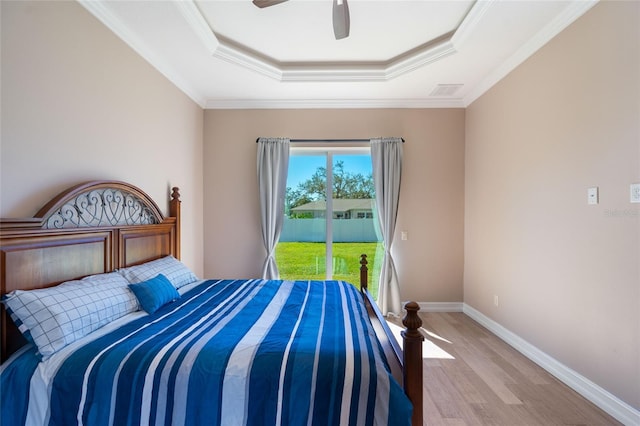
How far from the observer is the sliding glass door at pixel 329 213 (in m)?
3.62

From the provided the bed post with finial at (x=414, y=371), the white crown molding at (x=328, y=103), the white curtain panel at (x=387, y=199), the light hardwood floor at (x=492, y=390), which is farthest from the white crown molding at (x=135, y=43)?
the light hardwood floor at (x=492, y=390)

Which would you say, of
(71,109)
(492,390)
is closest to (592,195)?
(492,390)

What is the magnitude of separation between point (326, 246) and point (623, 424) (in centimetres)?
285

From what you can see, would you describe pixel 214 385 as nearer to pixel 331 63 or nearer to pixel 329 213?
pixel 329 213

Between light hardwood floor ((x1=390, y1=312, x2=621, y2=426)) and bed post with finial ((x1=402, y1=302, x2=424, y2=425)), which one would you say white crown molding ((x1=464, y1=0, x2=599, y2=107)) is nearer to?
bed post with finial ((x1=402, y1=302, x2=424, y2=425))

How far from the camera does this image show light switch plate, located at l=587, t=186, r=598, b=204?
1808mm

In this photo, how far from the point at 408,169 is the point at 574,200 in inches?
69.9

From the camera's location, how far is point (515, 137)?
102 inches

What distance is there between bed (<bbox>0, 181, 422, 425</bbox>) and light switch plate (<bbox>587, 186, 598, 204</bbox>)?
171 centimetres

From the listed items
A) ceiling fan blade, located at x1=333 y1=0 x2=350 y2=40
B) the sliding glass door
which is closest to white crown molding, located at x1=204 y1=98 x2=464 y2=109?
the sliding glass door

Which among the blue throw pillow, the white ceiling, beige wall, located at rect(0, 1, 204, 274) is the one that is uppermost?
the white ceiling

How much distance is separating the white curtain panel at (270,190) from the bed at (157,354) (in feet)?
5.60

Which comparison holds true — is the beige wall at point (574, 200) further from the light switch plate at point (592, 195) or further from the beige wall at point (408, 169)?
the beige wall at point (408, 169)

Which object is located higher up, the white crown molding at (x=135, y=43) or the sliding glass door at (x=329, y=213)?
the white crown molding at (x=135, y=43)
